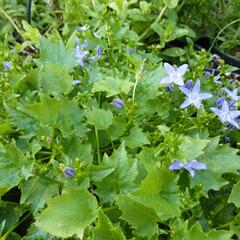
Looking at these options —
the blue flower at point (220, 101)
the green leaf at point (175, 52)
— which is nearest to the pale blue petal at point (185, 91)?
the blue flower at point (220, 101)

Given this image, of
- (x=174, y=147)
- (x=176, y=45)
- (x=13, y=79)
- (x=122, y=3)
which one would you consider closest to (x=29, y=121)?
(x=13, y=79)

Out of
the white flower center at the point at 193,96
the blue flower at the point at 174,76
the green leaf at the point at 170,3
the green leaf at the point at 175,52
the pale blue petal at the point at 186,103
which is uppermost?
the blue flower at the point at 174,76

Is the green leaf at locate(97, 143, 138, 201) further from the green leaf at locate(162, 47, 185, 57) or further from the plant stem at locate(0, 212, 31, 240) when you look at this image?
the green leaf at locate(162, 47, 185, 57)

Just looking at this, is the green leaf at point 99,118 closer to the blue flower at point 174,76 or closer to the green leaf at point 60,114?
the green leaf at point 60,114

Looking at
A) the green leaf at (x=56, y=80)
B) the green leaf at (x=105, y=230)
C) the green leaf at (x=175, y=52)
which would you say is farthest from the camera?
the green leaf at (x=175, y=52)

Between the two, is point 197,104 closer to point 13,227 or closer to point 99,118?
point 99,118

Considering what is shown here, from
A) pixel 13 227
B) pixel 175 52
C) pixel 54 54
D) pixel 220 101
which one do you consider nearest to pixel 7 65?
pixel 54 54

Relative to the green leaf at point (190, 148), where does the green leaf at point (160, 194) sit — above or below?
below
